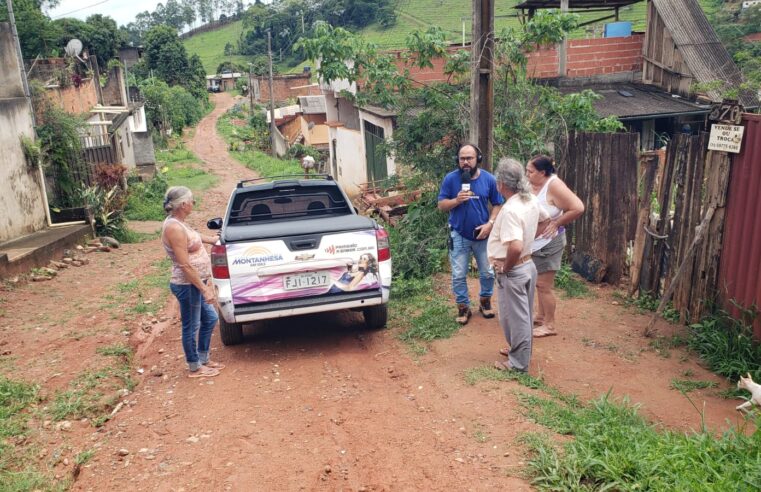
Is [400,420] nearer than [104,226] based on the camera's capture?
Yes

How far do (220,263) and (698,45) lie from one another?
14434 mm

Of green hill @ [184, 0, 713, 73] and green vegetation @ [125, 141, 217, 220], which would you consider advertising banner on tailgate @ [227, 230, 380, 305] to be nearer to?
green hill @ [184, 0, 713, 73]

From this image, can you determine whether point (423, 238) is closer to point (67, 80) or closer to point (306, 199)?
point (306, 199)

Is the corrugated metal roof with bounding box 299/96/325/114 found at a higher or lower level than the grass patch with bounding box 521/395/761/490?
higher

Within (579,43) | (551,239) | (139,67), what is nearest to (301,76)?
(139,67)

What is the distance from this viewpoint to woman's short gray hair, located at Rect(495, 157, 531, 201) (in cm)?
488


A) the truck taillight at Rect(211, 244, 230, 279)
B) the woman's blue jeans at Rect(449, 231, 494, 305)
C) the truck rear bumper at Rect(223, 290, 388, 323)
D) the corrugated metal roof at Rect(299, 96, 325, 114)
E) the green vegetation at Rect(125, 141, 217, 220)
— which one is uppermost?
the corrugated metal roof at Rect(299, 96, 325, 114)

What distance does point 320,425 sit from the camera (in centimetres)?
460

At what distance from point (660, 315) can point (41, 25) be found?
32.5 meters

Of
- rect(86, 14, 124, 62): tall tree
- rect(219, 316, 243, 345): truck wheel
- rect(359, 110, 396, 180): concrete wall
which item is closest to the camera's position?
rect(219, 316, 243, 345): truck wheel

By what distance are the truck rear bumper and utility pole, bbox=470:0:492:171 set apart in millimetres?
3183

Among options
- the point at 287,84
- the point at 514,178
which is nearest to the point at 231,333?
the point at 514,178

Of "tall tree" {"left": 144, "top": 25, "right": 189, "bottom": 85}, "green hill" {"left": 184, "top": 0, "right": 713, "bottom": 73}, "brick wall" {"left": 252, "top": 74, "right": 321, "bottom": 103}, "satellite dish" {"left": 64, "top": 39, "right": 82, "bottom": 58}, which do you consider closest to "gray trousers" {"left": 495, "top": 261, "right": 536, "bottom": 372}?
"green hill" {"left": 184, "top": 0, "right": 713, "bottom": 73}

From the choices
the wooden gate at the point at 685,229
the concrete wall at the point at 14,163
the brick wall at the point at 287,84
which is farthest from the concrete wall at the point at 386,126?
the brick wall at the point at 287,84
